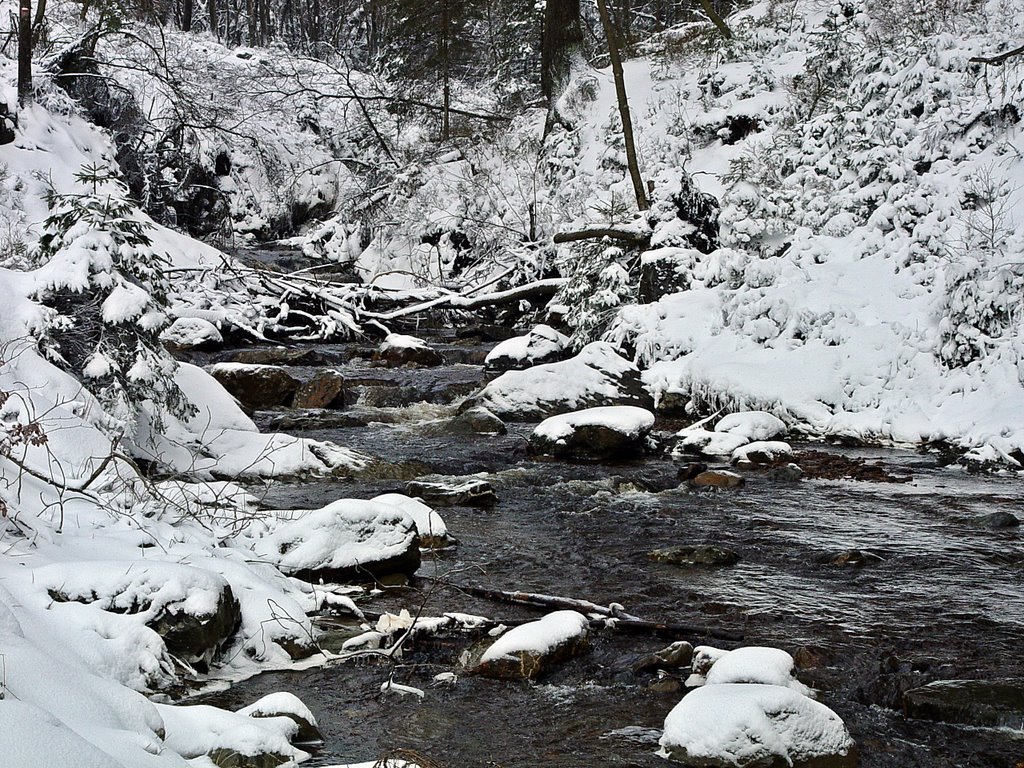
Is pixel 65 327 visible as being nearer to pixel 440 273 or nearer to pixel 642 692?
pixel 642 692

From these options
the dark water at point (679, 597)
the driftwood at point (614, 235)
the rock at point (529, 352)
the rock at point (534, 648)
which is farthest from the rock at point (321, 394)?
the rock at point (534, 648)

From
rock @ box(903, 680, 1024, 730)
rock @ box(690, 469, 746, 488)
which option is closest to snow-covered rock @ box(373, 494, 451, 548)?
rock @ box(690, 469, 746, 488)

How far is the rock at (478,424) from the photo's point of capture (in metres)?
10.3

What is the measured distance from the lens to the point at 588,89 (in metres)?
23.0

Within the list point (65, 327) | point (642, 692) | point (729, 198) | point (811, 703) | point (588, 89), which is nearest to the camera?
point (811, 703)

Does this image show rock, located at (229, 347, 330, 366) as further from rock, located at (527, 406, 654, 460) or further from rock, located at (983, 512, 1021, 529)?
rock, located at (983, 512, 1021, 529)

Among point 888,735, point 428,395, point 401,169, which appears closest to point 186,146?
point 401,169

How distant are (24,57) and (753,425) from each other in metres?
16.3

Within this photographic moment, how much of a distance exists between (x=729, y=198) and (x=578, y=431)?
5706 mm

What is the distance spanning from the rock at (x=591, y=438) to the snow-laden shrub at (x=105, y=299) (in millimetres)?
3796

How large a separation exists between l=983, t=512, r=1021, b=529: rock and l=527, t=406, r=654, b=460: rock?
3494 millimetres

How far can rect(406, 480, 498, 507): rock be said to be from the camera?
25.0ft

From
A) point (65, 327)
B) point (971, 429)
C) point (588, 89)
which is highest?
point (588, 89)

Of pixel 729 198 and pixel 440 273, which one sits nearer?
pixel 729 198
